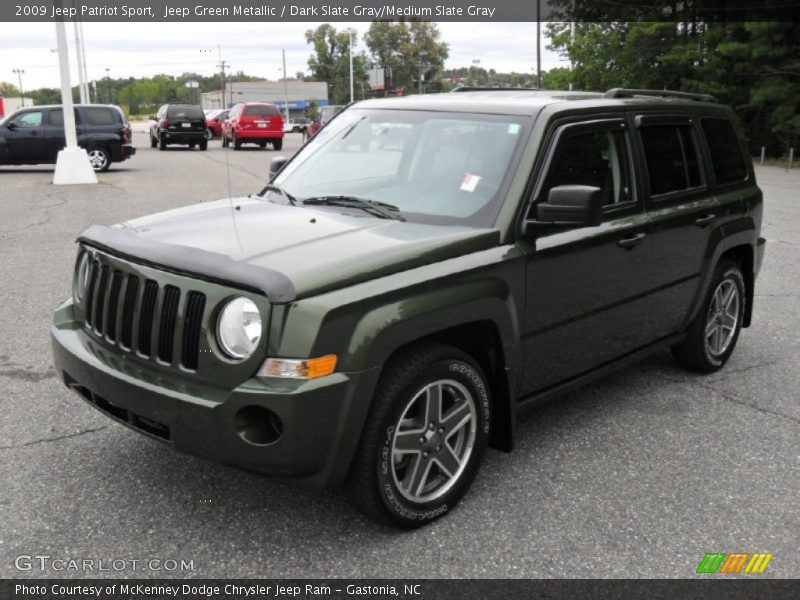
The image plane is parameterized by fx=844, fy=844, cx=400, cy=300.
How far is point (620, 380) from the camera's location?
5430mm

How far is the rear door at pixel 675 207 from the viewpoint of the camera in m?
4.68

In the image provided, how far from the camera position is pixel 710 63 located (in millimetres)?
30188

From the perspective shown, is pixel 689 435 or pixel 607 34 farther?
pixel 607 34

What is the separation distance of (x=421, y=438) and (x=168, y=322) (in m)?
1.12

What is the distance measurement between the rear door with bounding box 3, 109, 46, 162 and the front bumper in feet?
68.3

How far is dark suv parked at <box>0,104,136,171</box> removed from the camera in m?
21.7

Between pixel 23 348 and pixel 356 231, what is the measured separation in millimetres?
3368

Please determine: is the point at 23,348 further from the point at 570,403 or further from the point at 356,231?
the point at 570,403

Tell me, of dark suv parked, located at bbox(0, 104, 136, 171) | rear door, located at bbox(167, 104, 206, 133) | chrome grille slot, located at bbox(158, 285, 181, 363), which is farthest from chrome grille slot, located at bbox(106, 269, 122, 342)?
rear door, located at bbox(167, 104, 206, 133)

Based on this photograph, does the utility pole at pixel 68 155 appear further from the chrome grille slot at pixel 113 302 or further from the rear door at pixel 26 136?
the chrome grille slot at pixel 113 302

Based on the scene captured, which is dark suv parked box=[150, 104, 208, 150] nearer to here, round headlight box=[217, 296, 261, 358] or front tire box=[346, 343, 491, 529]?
front tire box=[346, 343, 491, 529]

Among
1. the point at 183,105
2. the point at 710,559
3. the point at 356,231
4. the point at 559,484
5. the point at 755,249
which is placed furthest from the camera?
the point at 183,105

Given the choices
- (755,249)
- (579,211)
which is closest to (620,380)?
(755,249)

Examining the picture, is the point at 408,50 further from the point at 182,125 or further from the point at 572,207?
the point at 572,207
